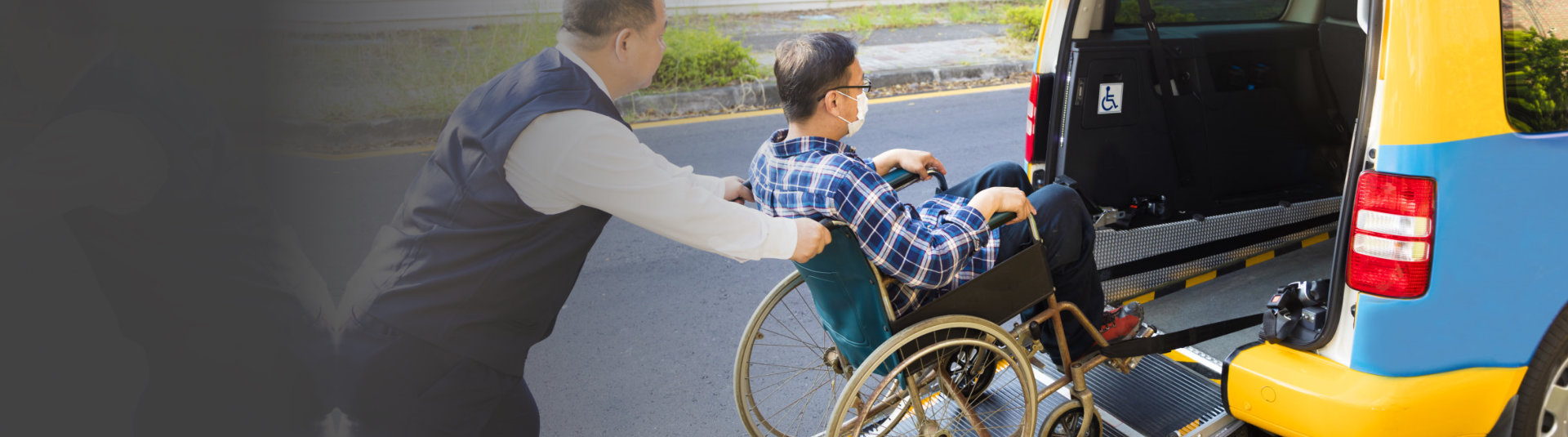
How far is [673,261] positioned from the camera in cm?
486

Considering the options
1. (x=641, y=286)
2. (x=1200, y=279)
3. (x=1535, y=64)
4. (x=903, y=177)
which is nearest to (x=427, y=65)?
(x=641, y=286)

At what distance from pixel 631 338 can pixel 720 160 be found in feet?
9.36

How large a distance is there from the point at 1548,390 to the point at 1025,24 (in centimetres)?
919

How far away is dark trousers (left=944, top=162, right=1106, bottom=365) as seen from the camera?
105 inches

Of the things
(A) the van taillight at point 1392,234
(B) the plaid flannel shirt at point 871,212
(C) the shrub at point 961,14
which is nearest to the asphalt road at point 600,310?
(B) the plaid flannel shirt at point 871,212

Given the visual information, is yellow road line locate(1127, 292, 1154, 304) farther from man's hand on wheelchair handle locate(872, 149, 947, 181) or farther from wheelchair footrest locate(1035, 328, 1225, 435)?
man's hand on wheelchair handle locate(872, 149, 947, 181)

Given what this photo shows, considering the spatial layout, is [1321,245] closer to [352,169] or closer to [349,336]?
[349,336]

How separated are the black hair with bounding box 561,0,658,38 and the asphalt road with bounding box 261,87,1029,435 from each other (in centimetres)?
88

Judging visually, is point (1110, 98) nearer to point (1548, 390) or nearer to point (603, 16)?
point (1548, 390)

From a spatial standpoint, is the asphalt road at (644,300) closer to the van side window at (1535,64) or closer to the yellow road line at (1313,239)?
the yellow road line at (1313,239)

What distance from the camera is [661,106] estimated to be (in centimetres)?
842

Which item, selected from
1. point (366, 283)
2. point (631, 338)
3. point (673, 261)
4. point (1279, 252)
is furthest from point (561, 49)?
point (1279, 252)

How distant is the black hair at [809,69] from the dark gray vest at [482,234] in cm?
61

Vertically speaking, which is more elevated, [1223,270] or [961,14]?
[961,14]
